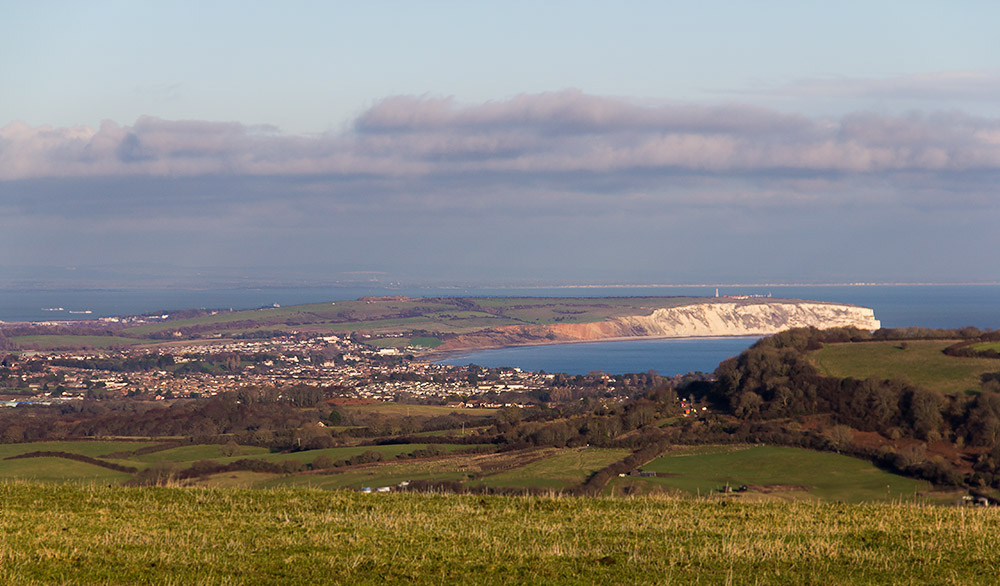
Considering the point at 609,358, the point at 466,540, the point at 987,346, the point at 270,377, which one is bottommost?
the point at 609,358

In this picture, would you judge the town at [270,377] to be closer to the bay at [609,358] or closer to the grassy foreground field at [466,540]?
the bay at [609,358]

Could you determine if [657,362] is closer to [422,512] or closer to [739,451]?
[739,451]

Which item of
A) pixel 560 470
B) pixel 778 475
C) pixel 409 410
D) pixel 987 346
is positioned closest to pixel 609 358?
pixel 409 410

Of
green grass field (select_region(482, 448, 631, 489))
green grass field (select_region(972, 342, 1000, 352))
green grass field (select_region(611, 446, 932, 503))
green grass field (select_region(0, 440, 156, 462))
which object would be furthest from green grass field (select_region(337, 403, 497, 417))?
green grass field (select_region(972, 342, 1000, 352))

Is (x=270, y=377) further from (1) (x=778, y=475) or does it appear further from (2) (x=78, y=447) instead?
(1) (x=778, y=475)

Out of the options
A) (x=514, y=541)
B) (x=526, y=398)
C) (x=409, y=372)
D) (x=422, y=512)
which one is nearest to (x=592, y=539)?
(x=514, y=541)

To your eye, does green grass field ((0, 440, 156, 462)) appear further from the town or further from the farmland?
the town
